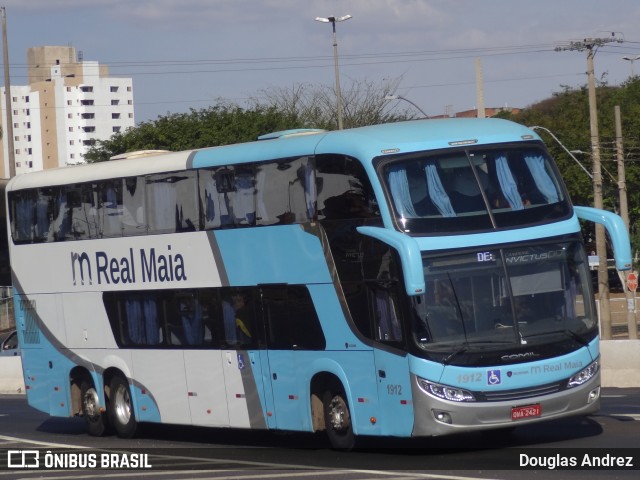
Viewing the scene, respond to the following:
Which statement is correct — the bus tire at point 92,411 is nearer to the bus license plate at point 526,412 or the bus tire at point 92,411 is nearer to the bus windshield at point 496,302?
the bus windshield at point 496,302

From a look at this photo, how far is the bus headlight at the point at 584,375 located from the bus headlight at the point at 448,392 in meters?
1.21

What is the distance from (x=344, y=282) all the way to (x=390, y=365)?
49.4 inches

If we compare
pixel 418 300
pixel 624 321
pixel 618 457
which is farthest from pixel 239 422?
pixel 624 321

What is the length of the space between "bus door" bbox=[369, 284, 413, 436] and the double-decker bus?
0.9 inches

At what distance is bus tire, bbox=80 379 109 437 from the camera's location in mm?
19812

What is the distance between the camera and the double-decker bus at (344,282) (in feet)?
43.4

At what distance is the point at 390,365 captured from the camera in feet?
45.0

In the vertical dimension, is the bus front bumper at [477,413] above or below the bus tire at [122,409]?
above

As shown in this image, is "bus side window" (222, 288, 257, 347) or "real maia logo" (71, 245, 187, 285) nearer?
"bus side window" (222, 288, 257, 347)

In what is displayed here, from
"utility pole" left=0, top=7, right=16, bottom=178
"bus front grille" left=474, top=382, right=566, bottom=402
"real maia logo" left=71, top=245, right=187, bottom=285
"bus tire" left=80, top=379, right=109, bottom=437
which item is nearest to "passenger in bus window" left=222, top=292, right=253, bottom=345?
"real maia logo" left=71, top=245, right=187, bottom=285

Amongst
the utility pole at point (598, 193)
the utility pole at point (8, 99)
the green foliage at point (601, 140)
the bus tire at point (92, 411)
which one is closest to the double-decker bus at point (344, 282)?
the bus tire at point (92, 411)

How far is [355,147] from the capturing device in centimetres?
1418

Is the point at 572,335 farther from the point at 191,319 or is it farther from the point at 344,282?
the point at 191,319

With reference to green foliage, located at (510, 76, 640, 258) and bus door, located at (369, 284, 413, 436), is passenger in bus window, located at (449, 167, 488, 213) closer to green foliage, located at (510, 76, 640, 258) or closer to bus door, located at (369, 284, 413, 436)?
bus door, located at (369, 284, 413, 436)
